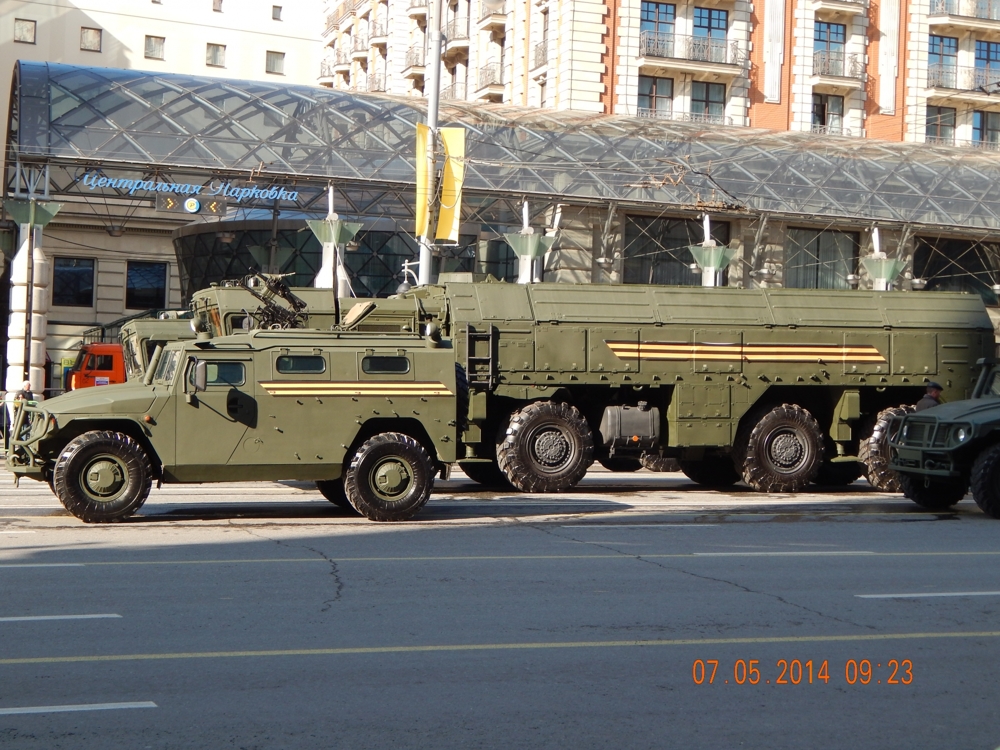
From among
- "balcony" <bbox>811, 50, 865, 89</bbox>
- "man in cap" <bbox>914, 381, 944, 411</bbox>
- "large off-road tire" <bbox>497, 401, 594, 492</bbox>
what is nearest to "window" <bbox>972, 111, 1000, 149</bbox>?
"balcony" <bbox>811, 50, 865, 89</bbox>

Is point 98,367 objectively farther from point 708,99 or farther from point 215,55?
point 215,55

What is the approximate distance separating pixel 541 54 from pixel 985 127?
1998 centimetres

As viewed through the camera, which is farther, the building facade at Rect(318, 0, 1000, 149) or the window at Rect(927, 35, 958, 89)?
the window at Rect(927, 35, 958, 89)

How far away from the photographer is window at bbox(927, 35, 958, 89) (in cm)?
5550

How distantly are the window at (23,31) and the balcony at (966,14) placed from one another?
4229cm

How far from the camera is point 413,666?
7.95 m

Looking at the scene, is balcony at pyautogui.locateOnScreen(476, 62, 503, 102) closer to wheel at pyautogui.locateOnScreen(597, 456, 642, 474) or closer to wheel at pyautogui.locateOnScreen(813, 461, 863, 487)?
wheel at pyautogui.locateOnScreen(597, 456, 642, 474)

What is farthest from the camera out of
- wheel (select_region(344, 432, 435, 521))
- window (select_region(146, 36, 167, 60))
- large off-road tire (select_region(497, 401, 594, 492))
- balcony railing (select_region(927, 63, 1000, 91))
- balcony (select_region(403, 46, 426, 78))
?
window (select_region(146, 36, 167, 60))

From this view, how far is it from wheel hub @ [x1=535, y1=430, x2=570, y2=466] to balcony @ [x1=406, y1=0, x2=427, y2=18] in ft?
161

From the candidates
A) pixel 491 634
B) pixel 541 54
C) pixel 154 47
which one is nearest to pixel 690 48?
pixel 541 54

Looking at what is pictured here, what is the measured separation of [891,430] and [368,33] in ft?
204

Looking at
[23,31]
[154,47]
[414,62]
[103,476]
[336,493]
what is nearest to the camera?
[103,476]

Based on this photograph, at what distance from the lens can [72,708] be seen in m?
6.88

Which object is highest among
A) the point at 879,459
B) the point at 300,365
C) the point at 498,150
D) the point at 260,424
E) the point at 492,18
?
the point at 492,18
